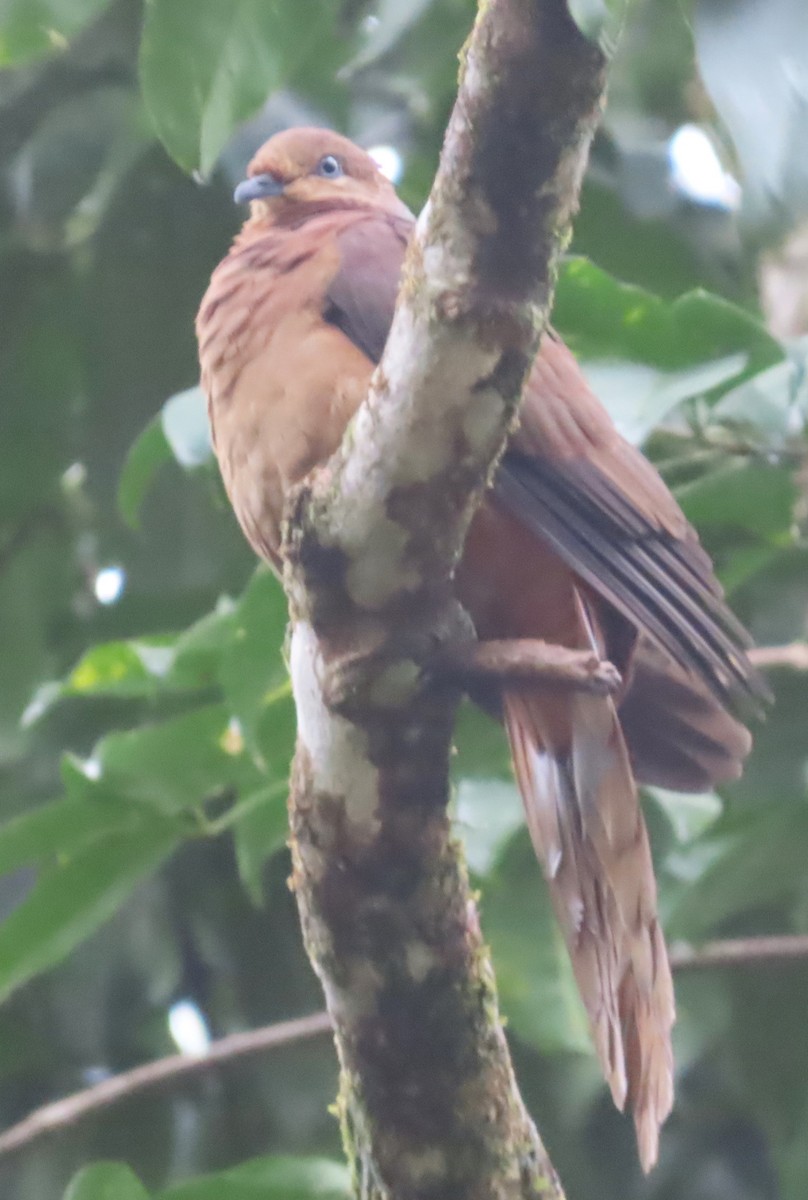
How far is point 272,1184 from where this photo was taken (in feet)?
9.11

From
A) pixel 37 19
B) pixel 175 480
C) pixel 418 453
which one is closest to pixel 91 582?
pixel 175 480

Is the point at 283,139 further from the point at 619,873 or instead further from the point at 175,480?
the point at 619,873

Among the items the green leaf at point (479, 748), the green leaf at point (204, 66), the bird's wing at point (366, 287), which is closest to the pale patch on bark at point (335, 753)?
the green leaf at point (204, 66)

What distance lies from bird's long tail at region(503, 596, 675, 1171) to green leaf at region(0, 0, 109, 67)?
3.63ft

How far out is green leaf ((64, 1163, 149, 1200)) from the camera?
8.79 ft

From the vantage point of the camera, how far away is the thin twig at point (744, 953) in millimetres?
3115

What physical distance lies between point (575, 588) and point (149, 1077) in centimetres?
123

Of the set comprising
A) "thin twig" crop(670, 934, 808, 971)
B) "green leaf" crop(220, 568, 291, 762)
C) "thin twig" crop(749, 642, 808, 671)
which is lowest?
"thin twig" crop(670, 934, 808, 971)

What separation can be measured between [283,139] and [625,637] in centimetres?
128

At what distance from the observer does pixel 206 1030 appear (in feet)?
12.5

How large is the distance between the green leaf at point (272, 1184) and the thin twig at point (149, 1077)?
47cm

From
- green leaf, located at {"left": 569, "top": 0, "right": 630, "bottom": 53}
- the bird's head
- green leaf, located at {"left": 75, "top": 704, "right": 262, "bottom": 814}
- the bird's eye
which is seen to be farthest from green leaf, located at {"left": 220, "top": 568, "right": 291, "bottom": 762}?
green leaf, located at {"left": 569, "top": 0, "right": 630, "bottom": 53}

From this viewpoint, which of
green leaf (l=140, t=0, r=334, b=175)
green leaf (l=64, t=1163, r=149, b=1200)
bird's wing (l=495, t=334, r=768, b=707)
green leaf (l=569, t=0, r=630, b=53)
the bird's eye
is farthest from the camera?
the bird's eye

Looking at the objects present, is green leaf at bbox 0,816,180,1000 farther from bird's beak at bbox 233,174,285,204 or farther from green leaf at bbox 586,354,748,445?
bird's beak at bbox 233,174,285,204
